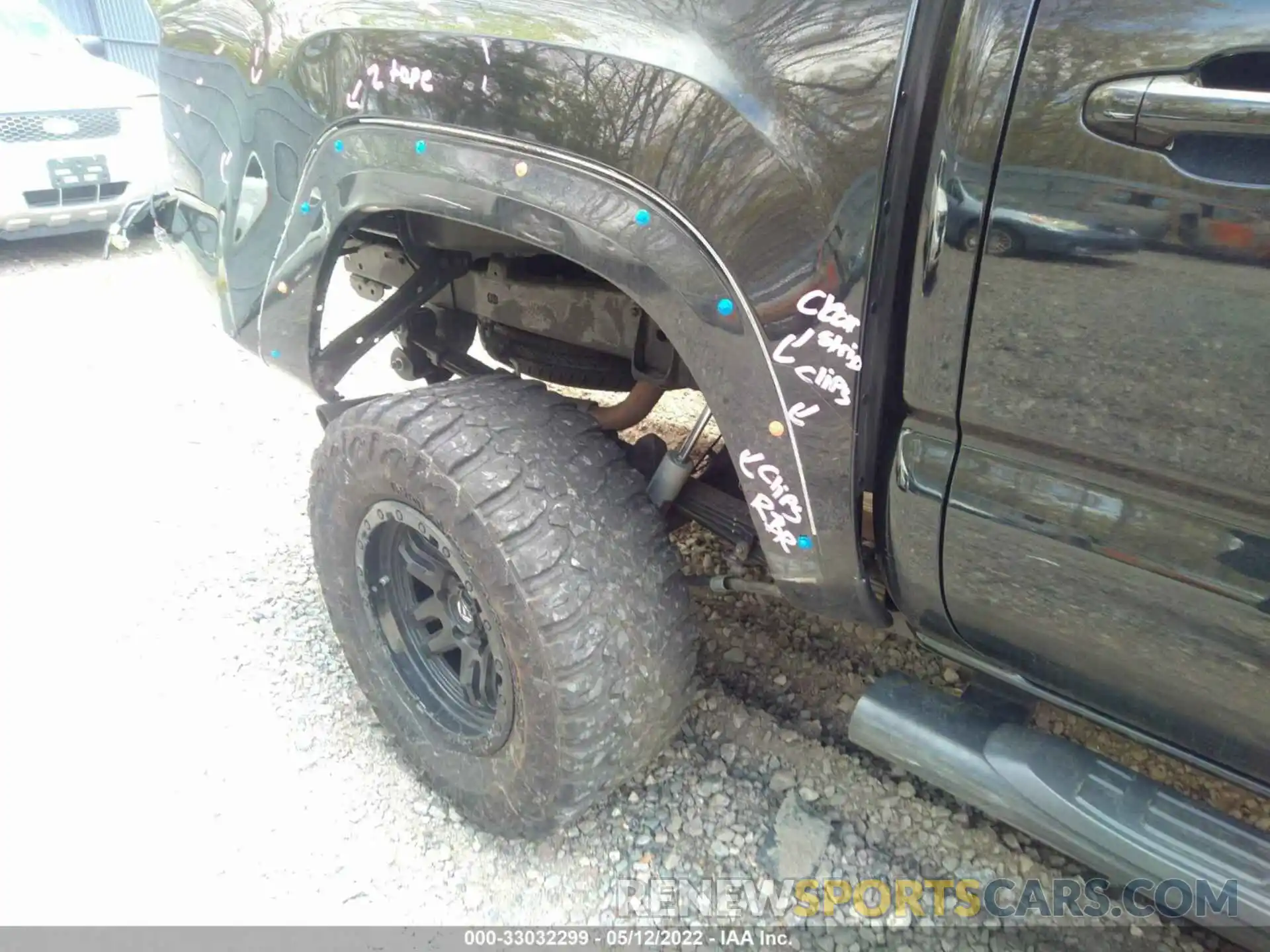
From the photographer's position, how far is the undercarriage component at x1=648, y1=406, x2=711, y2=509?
1.88 m

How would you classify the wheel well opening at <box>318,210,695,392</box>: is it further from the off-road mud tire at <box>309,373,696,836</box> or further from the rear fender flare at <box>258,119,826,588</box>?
the off-road mud tire at <box>309,373,696,836</box>

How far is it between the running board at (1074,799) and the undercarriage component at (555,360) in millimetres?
1247

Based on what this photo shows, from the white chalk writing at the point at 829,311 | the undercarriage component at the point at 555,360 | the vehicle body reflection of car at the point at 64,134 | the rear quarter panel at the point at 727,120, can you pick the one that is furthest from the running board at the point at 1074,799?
the vehicle body reflection of car at the point at 64,134

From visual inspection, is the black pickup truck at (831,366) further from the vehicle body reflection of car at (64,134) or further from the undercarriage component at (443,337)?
the vehicle body reflection of car at (64,134)

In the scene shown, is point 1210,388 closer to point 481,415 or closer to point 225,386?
point 481,415

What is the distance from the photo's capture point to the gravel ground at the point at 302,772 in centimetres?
189

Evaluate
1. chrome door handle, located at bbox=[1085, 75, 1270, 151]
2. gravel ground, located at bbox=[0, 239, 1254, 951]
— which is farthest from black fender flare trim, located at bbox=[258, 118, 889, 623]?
gravel ground, located at bbox=[0, 239, 1254, 951]

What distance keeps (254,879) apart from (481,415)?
1.17 m

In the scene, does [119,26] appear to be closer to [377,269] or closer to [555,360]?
[377,269]

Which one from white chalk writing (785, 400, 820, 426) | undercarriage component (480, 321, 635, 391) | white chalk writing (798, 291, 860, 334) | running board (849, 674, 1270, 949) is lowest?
running board (849, 674, 1270, 949)

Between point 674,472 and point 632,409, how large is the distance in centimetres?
50

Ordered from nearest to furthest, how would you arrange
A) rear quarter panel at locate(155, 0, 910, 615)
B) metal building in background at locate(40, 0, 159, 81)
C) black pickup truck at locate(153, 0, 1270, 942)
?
1. black pickup truck at locate(153, 0, 1270, 942)
2. rear quarter panel at locate(155, 0, 910, 615)
3. metal building in background at locate(40, 0, 159, 81)

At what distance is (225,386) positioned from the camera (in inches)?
160

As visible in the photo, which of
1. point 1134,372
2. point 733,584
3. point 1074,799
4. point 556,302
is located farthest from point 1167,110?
point 556,302
